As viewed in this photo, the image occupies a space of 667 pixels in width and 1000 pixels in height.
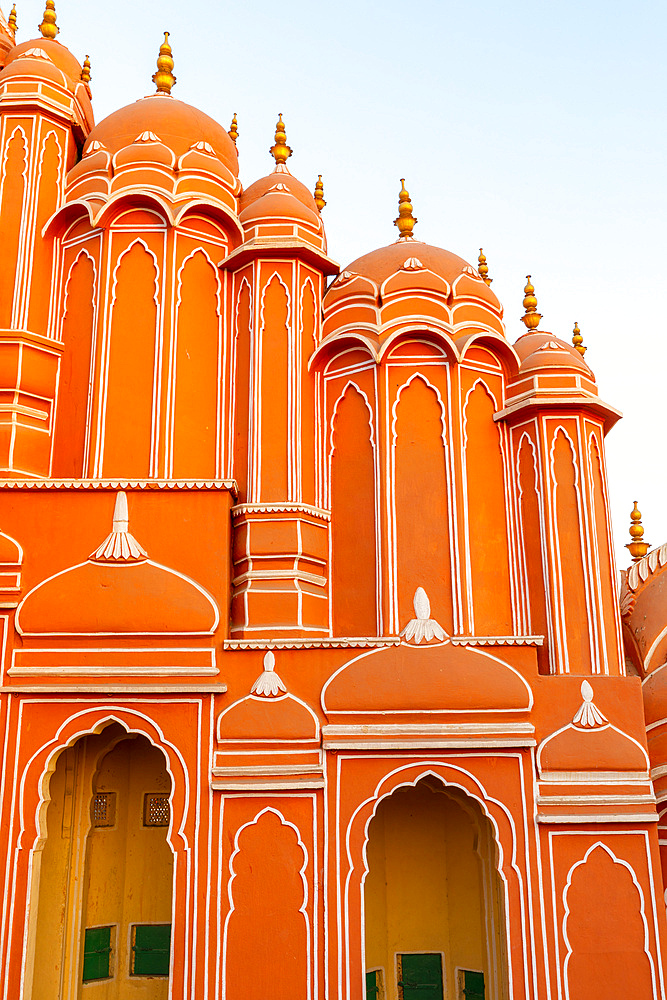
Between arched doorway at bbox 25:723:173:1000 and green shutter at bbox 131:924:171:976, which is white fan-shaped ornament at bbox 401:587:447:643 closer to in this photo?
arched doorway at bbox 25:723:173:1000

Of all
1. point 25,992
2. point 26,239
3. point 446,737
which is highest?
point 26,239

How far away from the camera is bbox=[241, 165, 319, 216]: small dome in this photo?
11922 mm

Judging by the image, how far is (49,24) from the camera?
1273 centimetres

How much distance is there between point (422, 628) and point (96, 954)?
14.3 feet

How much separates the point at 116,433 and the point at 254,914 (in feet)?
16.6

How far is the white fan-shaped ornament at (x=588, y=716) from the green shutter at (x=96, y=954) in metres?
4.89

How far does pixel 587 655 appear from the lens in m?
A: 10.5

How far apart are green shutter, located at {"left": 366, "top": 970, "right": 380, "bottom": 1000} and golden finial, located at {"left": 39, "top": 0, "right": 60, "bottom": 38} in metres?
12.0

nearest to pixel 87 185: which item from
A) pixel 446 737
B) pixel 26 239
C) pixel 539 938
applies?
pixel 26 239

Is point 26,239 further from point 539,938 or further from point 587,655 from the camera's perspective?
point 539,938

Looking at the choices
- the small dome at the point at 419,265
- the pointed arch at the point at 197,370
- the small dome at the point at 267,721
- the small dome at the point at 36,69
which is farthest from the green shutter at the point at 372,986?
the small dome at the point at 36,69

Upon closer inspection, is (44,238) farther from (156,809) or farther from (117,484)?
(156,809)

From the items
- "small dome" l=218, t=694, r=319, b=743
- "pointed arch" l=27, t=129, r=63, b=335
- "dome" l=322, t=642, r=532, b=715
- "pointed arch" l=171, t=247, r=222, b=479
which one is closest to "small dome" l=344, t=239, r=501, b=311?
"pointed arch" l=171, t=247, r=222, b=479

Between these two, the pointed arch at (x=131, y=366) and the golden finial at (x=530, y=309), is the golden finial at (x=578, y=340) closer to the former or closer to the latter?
the golden finial at (x=530, y=309)
